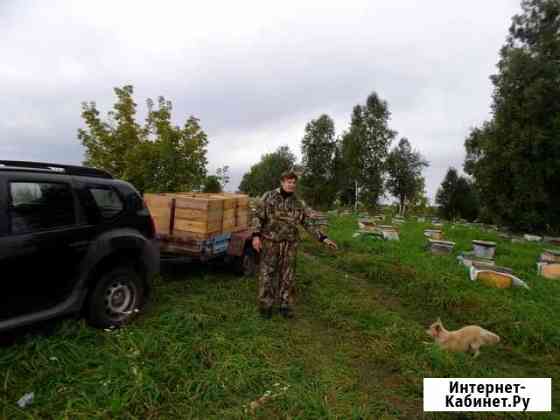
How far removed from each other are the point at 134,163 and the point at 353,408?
26.5 ft

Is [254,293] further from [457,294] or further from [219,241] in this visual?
[457,294]

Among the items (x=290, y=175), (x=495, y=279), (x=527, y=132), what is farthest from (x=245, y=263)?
(x=527, y=132)

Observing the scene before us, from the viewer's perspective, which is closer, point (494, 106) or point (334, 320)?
point (334, 320)

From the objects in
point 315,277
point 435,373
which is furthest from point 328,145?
point 435,373

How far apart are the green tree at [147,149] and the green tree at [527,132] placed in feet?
43.2

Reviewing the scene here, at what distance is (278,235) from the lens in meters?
4.16

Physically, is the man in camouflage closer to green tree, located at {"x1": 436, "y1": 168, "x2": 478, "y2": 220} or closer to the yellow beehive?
the yellow beehive

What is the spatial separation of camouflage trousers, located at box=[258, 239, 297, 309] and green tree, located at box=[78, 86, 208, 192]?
502 cm

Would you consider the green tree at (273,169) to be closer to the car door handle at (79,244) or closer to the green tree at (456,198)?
the green tree at (456,198)

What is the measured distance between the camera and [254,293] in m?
5.06

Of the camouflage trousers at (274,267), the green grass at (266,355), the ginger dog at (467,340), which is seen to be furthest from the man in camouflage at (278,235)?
the ginger dog at (467,340)

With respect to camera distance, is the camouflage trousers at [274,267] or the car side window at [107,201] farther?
A: the camouflage trousers at [274,267]

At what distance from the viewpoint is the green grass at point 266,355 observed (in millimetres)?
2514

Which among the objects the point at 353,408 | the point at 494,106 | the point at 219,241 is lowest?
the point at 353,408
